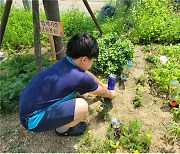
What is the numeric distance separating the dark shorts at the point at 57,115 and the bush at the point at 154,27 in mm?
2391

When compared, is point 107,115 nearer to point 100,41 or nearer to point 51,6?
point 100,41

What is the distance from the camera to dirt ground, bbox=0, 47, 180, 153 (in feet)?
9.27

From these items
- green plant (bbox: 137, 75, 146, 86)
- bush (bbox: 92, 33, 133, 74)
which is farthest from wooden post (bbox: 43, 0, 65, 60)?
green plant (bbox: 137, 75, 146, 86)

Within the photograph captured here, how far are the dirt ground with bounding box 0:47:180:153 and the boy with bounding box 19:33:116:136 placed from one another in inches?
14.5

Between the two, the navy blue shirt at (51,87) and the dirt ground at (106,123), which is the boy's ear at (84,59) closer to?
the navy blue shirt at (51,87)

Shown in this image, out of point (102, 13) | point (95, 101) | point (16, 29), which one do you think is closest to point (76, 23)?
point (102, 13)

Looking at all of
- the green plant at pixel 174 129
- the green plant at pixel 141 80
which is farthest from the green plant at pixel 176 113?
the green plant at pixel 141 80

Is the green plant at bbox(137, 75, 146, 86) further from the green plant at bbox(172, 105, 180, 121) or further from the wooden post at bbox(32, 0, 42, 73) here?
the wooden post at bbox(32, 0, 42, 73)

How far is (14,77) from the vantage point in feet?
11.8

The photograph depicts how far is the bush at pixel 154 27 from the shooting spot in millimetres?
4457

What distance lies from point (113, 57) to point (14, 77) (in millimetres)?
1389

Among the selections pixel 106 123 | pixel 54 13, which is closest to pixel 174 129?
pixel 106 123

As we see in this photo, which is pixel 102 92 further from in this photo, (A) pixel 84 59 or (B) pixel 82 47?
(B) pixel 82 47

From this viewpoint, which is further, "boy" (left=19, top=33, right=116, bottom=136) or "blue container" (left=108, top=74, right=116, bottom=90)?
"blue container" (left=108, top=74, right=116, bottom=90)
